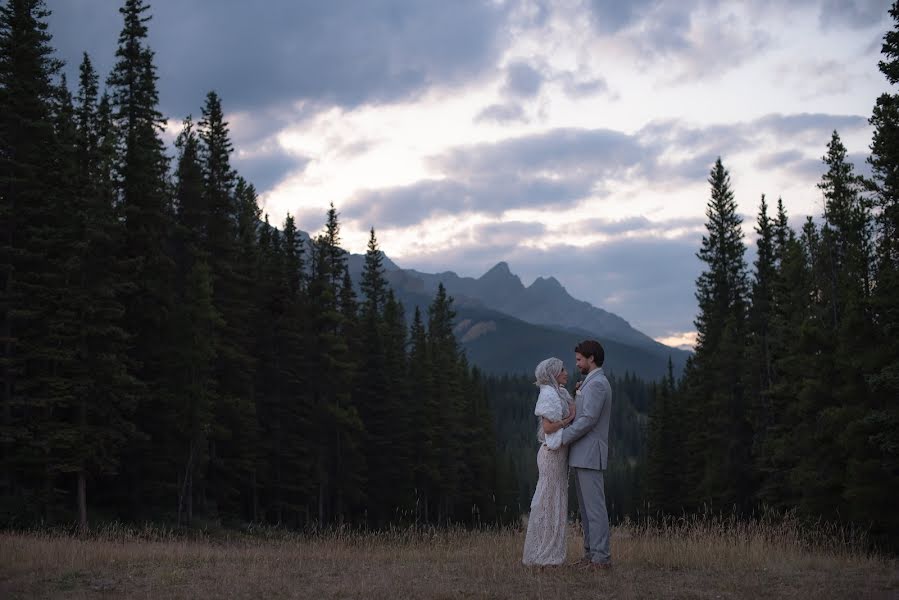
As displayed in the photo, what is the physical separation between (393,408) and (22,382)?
1128 inches

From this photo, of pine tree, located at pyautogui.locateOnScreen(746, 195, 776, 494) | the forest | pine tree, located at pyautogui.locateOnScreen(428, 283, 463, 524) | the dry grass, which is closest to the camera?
the dry grass

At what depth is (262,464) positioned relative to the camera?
40.6m

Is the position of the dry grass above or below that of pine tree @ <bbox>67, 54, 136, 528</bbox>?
below

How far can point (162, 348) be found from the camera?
3112cm

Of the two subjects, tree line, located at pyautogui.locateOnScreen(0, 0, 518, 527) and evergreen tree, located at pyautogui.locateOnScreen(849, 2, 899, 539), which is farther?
tree line, located at pyautogui.locateOnScreen(0, 0, 518, 527)

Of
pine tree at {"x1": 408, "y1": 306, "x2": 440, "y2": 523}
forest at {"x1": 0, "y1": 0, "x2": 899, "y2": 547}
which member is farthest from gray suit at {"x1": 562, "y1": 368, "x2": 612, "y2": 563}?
pine tree at {"x1": 408, "y1": 306, "x2": 440, "y2": 523}

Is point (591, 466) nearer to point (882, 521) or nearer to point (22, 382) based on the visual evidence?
point (882, 521)

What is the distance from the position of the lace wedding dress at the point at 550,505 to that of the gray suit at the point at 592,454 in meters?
0.28

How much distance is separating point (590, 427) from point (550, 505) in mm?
1248

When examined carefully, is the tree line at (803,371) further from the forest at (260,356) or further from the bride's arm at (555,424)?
the bride's arm at (555,424)

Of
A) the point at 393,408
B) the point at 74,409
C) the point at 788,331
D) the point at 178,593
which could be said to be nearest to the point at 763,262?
the point at 788,331

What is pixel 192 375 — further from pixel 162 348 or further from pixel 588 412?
pixel 588 412

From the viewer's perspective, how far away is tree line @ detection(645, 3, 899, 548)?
20.0 meters

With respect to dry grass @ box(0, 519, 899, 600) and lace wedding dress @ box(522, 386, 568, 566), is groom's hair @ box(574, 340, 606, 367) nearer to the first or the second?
lace wedding dress @ box(522, 386, 568, 566)
